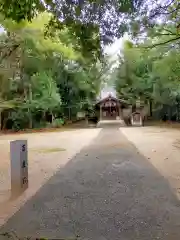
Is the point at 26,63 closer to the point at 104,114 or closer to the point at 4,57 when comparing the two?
the point at 4,57

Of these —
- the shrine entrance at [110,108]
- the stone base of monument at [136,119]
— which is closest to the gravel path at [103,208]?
the stone base of monument at [136,119]

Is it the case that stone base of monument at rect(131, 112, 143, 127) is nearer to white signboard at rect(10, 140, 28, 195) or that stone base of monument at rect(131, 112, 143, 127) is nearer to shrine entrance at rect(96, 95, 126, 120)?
shrine entrance at rect(96, 95, 126, 120)

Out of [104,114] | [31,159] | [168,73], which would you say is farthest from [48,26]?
[104,114]

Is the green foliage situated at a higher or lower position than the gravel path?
higher

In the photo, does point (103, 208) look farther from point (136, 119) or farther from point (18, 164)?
point (136, 119)

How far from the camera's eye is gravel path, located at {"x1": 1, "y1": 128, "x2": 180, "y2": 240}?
3.66 meters

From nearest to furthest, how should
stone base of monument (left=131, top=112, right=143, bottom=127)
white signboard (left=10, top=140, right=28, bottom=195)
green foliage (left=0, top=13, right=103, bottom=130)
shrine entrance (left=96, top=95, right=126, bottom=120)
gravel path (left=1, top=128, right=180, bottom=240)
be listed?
gravel path (left=1, top=128, right=180, bottom=240) < white signboard (left=10, top=140, right=28, bottom=195) < green foliage (left=0, top=13, right=103, bottom=130) < stone base of monument (left=131, top=112, right=143, bottom=127) < shrine entrance (left=96, top=95, right=126, bottom=120)

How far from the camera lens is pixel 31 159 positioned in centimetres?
1040

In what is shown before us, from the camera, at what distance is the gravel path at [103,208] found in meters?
3.66

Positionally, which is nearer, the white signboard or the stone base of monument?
the white signboard

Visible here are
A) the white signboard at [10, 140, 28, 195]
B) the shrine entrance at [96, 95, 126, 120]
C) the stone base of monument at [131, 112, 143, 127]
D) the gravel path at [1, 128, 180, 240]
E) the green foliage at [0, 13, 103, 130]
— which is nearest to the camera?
the gravel path at [1, 128, 180, 240]

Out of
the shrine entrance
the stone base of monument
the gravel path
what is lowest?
the gravel path

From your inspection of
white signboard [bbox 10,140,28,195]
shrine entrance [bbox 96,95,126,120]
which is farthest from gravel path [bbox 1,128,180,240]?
shrine entrance [bbox 96,95,126,120]

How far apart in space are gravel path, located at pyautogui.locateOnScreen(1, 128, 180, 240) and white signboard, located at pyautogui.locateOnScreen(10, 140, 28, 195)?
1.44 feet
